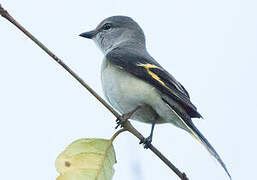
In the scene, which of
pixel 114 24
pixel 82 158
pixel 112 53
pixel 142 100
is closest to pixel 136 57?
pixel 112 53

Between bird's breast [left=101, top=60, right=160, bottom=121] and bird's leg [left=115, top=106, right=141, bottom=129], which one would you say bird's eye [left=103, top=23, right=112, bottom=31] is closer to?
bird's breast [left=101, top=60, right=160, bottom=121]

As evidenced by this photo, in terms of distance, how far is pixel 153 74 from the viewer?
428cm

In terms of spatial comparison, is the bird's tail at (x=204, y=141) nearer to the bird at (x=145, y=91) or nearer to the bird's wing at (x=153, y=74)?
the bird at (x=145, y=91)

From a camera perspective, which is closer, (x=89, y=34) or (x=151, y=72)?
(x=151, y=72)

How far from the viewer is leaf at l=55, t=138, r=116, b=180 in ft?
8.30

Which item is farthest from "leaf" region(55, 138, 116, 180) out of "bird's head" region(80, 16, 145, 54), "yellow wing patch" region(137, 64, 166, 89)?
"bird's head" region(80, 16, 145, 54)

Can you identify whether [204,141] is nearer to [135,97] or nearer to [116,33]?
[135,97]

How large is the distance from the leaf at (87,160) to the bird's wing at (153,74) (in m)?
1.27

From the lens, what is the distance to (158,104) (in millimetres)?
4074

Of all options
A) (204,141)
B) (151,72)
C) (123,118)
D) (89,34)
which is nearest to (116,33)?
(89,34)

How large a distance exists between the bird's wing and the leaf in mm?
1266

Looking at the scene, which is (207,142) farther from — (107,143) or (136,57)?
(136,57)

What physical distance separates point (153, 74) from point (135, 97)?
30 centimetres

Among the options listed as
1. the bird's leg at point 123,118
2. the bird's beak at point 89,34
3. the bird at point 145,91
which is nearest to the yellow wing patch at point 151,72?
the bird at point 145,91
